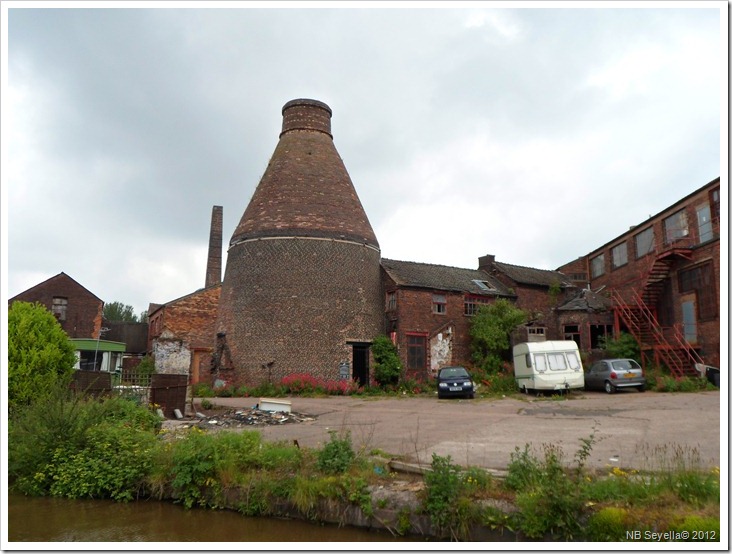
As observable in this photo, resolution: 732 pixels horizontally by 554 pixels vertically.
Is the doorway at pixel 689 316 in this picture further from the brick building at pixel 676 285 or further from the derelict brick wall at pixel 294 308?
the derelict brick wall at pixel 294 308

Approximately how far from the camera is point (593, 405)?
1603 cm

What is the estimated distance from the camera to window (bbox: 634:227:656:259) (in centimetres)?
2631

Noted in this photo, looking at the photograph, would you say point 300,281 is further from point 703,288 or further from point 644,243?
point 644,243

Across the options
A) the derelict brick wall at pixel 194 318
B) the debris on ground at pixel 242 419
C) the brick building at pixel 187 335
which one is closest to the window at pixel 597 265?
the debris on ground at pixel 242 419

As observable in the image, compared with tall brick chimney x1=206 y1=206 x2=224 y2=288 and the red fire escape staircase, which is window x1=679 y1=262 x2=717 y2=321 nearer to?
the red fire escape staircase

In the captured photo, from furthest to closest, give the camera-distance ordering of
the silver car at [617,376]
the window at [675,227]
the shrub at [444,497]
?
the window at [675,227], the silver car at [617,376], the shrub at [444,497]

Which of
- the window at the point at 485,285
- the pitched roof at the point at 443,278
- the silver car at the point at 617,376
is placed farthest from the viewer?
the window at the point at 485,285

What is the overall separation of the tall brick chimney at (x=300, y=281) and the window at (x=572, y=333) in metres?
10.1

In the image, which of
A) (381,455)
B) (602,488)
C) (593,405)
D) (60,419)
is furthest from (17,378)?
(593,405)

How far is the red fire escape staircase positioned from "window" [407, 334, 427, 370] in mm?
9787

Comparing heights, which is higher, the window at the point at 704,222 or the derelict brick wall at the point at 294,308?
the window at the point at 704,222

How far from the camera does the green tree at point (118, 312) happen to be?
266 ft

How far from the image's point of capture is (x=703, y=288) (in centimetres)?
2180

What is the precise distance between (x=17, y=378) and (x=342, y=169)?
1996 cm
